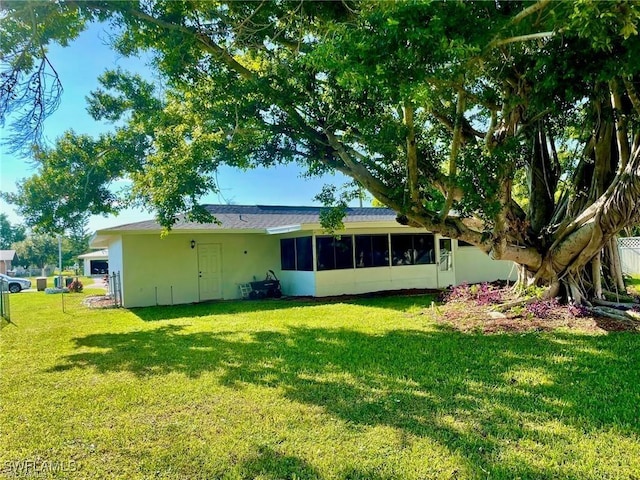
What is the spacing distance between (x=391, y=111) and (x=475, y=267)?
33.6 feet

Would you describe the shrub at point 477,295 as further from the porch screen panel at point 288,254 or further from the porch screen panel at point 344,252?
the porch screen panel at point 288,254

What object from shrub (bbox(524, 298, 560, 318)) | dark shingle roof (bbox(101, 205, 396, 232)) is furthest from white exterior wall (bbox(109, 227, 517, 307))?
shrub (bbox(524, 298, 560, 318))

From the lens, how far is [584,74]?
5270 mm

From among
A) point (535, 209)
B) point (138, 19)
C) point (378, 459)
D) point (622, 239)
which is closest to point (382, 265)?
point (535, 209)

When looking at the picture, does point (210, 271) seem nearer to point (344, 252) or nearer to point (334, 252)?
point (334, 252)

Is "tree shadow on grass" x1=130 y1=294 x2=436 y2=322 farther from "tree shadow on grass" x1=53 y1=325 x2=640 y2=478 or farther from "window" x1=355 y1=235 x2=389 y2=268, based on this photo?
"tree shadow on grass" x1=53 y1=325 x2=640 y2=478

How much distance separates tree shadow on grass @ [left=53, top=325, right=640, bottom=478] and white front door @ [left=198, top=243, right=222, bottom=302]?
6.10m

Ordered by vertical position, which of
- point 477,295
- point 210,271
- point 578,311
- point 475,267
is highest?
point 210,271

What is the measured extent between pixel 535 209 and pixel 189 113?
318 inches

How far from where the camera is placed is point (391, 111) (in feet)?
27.8

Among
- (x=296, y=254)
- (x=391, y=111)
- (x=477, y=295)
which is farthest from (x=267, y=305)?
(x=391, y=111)

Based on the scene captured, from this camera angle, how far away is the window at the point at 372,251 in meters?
14.3

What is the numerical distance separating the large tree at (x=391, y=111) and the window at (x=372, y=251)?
5.52m

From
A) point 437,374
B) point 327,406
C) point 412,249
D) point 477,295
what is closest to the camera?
point 327,406
